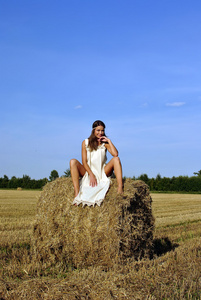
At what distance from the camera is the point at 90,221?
4.89 meters

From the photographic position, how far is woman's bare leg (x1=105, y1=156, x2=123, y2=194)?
4994 millimetres

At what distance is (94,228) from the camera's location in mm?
4855

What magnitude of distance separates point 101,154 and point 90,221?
1.16 metres

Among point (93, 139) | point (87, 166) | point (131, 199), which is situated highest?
point (93, 139)

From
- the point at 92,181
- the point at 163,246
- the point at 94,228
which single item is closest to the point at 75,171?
the point at 92,181

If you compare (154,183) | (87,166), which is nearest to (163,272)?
(87,166)

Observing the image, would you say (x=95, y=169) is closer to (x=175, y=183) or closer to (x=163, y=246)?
(x=163, y=246)

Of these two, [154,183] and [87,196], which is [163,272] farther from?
[154,183]

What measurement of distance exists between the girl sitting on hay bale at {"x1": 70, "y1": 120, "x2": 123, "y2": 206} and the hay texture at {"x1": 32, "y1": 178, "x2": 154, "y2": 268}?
12 cm

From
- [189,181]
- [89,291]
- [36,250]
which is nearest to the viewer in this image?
[89,291]

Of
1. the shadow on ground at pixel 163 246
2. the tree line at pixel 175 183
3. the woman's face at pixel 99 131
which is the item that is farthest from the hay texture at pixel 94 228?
the tree line at pixel 175 183

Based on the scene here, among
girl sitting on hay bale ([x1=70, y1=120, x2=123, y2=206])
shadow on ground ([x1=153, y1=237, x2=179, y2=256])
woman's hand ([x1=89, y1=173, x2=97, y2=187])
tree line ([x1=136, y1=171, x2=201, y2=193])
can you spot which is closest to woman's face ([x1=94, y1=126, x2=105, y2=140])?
girl sitting on hay bale ([x1=70, y1=120, x2=123, y2=206])

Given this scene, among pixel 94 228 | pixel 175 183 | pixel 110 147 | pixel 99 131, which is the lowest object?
pixel 94 228

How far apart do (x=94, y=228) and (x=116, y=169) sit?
948mm
